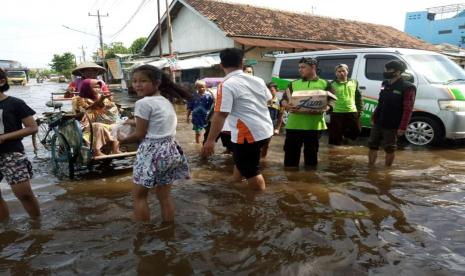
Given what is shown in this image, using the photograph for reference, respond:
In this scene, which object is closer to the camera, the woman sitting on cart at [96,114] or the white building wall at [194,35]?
the woman sitting on cart at [96,114]

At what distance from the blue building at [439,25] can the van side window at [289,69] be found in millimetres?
35015

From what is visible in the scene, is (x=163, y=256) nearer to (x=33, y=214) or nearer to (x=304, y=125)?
(x=33, y=214)

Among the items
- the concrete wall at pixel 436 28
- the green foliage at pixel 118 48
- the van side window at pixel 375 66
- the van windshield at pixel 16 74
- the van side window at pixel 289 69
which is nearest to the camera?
the van side window at pixel 375 66

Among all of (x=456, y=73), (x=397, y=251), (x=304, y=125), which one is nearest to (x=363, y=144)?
(x=456, y=73)

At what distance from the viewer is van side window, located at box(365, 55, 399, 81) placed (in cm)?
809

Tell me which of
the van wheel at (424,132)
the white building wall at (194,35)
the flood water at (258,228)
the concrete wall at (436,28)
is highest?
the concrete wall at (436,28)

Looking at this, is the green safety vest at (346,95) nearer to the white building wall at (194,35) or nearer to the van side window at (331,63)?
A: the van side window at (331,63)

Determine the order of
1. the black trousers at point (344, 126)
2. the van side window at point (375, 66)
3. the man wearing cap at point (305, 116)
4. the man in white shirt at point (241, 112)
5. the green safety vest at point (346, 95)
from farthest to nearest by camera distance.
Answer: the van side window at point (375, 66) → the black trousers at point (344, 126) → the green safety vest at point (346, 95) → the man wearing cap at point (305, 116) → the man in white shirt at point (241, 112)

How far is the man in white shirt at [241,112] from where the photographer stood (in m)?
3.94

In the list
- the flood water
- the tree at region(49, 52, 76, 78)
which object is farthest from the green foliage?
the flood water

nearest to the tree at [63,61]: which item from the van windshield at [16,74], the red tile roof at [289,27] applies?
the van windshield at [16,74]

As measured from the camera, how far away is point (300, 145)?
18.8 ft

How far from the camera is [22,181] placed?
11.8ft

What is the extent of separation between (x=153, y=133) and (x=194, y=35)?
73.8 feet
